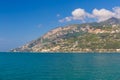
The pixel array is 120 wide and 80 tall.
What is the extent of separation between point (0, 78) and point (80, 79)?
32618 millimetres

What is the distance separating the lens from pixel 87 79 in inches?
4515

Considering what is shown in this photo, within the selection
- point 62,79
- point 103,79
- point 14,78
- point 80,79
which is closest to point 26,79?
point 14,78

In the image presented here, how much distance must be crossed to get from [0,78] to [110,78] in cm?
4523

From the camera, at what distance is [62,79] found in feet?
377

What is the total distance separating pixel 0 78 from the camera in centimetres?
11619

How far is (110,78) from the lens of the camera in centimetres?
11769

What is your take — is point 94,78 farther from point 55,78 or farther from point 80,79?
point 55,78

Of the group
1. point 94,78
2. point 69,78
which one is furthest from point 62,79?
point 94,78

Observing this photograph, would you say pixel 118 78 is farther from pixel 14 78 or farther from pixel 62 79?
pixel 14 78

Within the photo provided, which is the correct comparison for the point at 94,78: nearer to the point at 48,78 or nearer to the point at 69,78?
the point at 69,78

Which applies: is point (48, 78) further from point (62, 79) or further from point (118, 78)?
point (118, 78)

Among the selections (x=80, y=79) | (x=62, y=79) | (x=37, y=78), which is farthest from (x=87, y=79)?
(x=37, y=78)

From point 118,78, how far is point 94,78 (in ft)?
32.2

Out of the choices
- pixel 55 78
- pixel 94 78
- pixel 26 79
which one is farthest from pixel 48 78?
pixel 94 78
